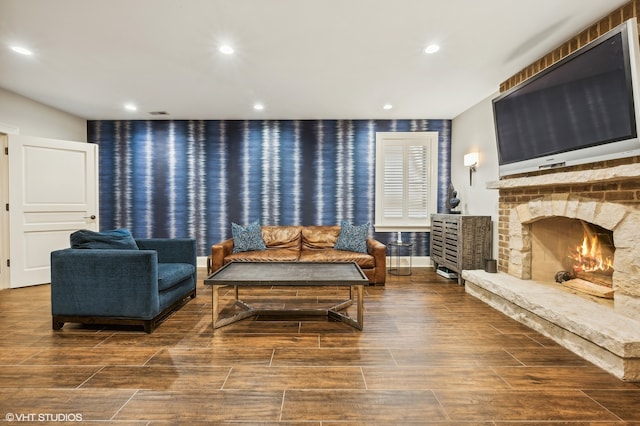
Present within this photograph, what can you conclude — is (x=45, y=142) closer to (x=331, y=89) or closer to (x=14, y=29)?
(x=14, y=29)

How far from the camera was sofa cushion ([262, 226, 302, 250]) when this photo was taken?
4.83m

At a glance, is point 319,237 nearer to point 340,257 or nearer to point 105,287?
point 340,257

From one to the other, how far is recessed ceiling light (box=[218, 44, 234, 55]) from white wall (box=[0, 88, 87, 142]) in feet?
10.7

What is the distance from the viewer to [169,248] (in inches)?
137

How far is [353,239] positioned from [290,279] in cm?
210

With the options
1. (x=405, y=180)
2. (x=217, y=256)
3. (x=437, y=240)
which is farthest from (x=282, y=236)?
(x=437, y=240)

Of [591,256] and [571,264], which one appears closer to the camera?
[591,256]

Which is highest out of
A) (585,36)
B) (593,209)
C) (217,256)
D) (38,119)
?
(585,36)

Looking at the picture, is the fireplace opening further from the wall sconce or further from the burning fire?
the wall sconce

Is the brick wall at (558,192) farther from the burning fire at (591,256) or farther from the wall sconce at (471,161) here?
the wall sconce at (471,161)

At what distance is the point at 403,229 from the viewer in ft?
16.9

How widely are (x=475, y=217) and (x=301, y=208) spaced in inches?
105

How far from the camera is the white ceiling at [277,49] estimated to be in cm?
227

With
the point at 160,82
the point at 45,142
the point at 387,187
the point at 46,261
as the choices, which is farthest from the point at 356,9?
the point at 46,261
